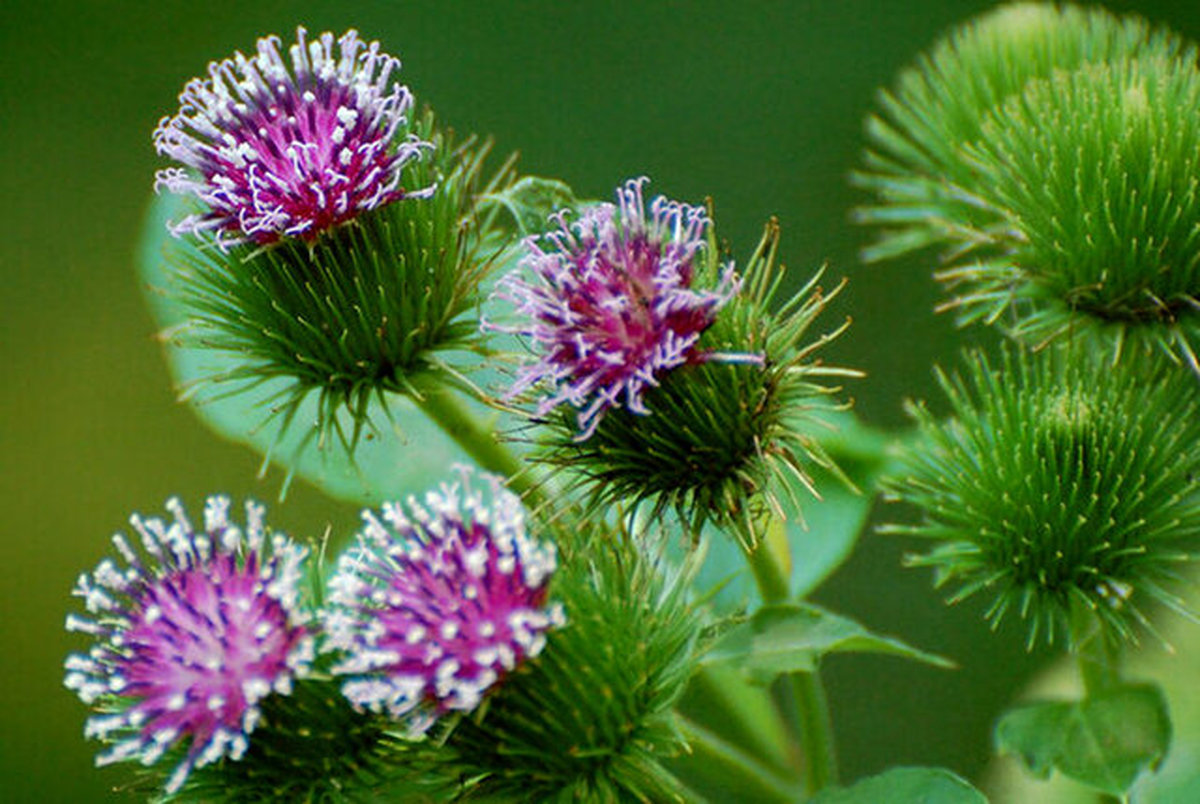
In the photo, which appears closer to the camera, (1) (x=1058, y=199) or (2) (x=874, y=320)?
(1) (x=1058, y=199)

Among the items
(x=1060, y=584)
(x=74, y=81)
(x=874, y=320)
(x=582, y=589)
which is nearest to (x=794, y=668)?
(x=582, y=589)

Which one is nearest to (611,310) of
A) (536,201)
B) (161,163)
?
(536,201)

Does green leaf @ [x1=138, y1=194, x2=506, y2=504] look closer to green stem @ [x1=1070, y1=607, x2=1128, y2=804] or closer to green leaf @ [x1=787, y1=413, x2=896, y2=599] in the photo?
green leaf @ [x1=787, y1=413, x2=896, y2=599]

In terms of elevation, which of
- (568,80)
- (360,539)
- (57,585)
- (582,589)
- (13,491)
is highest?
(568,80)

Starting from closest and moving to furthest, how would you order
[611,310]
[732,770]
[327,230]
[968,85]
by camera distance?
[611,310], [327,230], [732,770], [968,85]

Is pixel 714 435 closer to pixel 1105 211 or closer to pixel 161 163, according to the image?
pixel 1105 211

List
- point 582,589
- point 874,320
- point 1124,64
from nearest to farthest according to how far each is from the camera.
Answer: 1. point 582,589
2. point 1124,64
3. point 874,320

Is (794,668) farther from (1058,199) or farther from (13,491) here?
(13,491)
